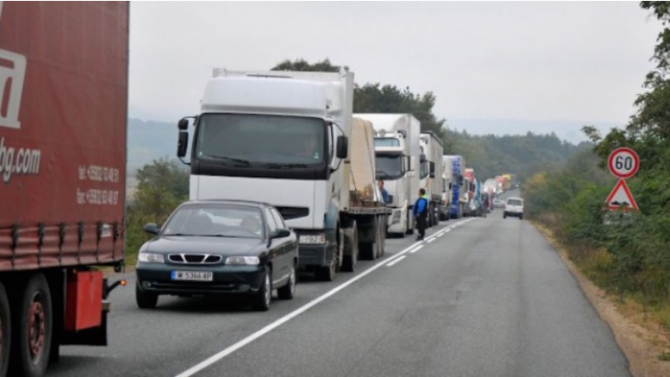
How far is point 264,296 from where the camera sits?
18781mm

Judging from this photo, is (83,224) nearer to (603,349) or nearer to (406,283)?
(603,349)

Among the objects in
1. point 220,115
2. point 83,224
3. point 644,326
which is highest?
point 220,115

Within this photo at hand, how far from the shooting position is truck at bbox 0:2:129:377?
10.3m

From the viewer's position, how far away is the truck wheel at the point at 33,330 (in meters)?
11.1

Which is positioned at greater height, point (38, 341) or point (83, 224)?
point (83, 224)

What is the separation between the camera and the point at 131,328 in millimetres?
16375

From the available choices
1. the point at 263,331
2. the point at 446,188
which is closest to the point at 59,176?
the point at 263,331

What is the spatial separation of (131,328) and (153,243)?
2.58m

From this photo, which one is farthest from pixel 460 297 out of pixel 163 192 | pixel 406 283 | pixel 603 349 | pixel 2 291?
pixel 163 192

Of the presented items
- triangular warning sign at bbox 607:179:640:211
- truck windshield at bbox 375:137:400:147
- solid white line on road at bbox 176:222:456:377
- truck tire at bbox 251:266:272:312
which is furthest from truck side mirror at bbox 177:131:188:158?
truck windshield at bbox 375:137:400:147

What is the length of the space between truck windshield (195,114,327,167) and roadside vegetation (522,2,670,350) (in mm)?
5830

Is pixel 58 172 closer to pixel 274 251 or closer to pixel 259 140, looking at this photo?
pixel 274 251

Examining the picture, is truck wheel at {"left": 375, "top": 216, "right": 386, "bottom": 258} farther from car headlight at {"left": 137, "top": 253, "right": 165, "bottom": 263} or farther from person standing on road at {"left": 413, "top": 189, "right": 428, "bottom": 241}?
car headlight at {"left": 137, "top": 253, "right": 165, "bottom": 263}

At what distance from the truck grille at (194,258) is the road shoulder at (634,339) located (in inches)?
207
